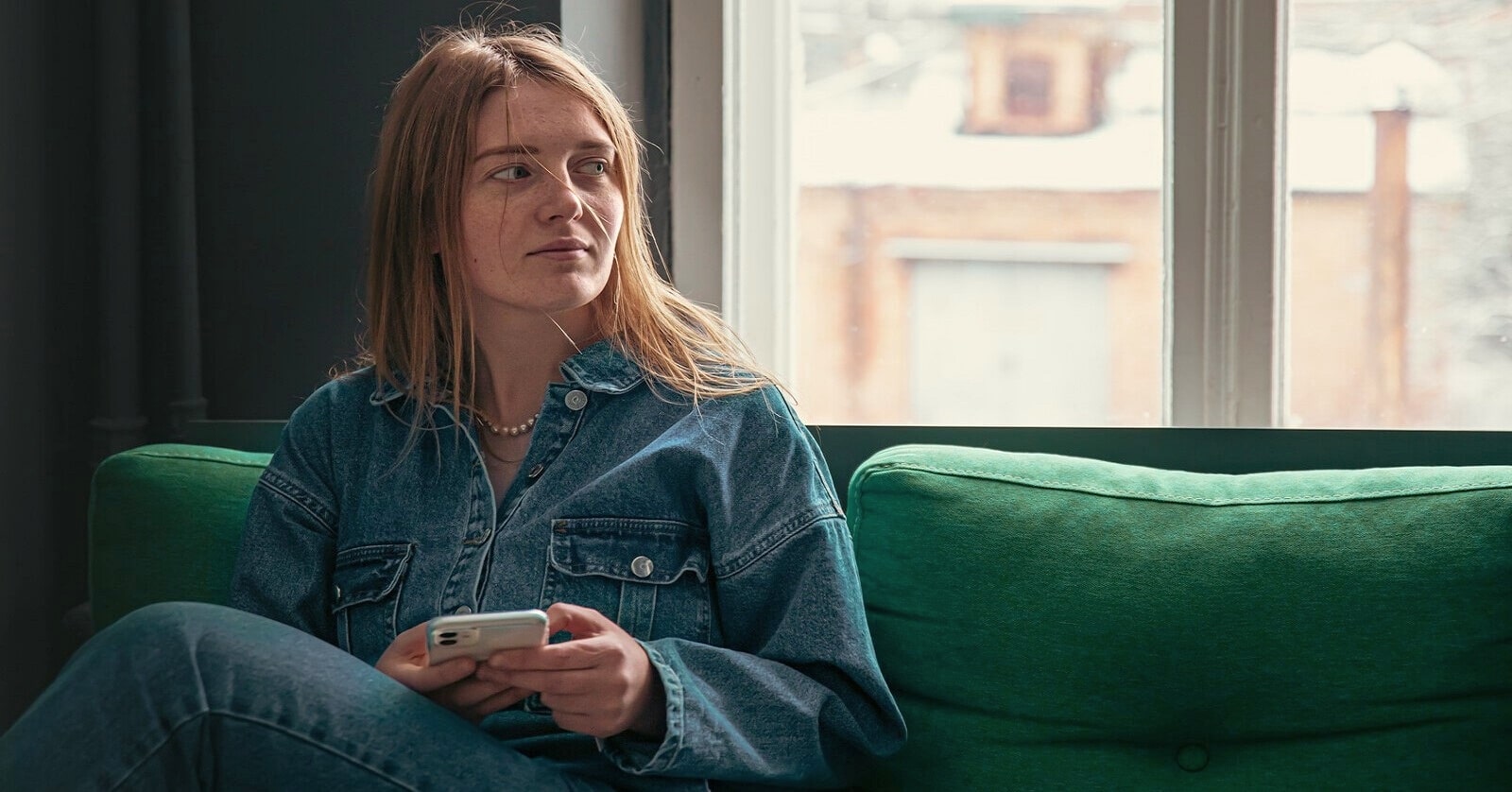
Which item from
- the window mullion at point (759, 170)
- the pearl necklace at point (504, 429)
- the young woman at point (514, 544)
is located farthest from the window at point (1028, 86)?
the pearl necklace at point (504, 429)

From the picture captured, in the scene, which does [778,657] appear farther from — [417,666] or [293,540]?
[293,540]

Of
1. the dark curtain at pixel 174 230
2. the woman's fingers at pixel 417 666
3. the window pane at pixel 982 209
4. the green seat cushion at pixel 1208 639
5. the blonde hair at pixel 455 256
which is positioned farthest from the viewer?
the window pane at pixel 982 209

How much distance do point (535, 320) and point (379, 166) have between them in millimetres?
252

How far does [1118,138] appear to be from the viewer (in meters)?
1.99

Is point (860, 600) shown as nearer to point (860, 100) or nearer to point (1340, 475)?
point (1340, 475)

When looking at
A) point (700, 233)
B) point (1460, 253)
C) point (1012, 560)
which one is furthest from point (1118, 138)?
point (1012, 560)

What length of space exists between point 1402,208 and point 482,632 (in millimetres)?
1562

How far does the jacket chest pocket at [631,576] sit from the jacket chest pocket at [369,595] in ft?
0.58

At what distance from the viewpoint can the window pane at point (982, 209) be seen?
1.99 meters

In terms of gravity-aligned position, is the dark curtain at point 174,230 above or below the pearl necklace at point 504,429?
above

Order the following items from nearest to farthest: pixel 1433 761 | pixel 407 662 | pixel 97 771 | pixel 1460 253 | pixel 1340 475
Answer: pixel 97 771 < pixel 407 662 < pixel 1433 761 < pixel 1340 475 < pixel 1460 253

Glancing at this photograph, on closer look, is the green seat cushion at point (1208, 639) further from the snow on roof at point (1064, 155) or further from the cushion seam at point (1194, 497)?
the snow on roof at point (1064, 155)

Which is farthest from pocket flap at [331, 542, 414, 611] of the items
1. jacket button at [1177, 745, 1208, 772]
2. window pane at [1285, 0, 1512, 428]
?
window pane at [1285, 0, 1512, 428]

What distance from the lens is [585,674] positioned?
1076 millimetres
